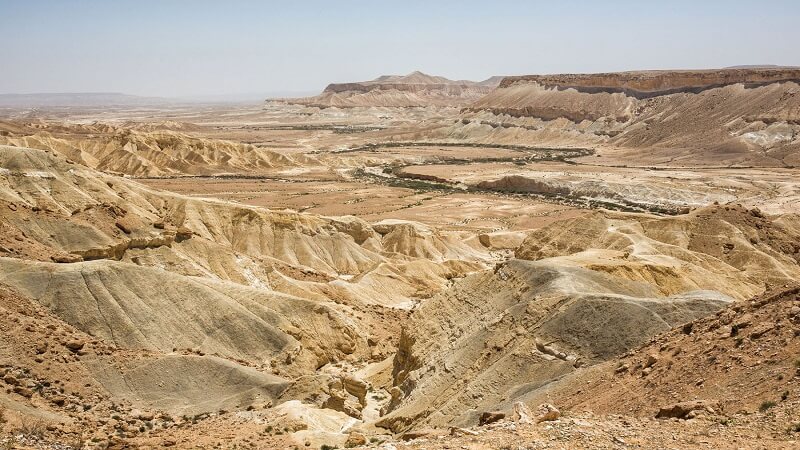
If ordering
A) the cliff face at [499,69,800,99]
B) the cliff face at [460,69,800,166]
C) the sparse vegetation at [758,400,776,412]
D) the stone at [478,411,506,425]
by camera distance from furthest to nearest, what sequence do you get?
the cliff face at [499,69,800,99] < the cliff face at [460,69,800,166] < the stone at [478,411,506,425] < the sparse vegetation at [758,400,776,412]

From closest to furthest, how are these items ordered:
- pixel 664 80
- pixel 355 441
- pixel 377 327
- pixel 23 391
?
1. pixel 355 441
2. pixel 23 391
3. pixel 377 327
4. pixel 664 80

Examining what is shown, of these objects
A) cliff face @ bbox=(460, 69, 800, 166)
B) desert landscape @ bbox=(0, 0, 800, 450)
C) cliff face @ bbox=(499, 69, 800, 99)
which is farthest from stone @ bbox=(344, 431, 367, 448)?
cliff face @ bbox=(499, 69, 800, 99)

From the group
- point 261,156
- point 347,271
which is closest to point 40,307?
point 347,271

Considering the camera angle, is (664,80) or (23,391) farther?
(664,80)

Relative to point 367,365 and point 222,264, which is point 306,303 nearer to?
point 367,365

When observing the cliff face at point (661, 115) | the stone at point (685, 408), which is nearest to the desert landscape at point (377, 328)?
the stone at point (685, 408)

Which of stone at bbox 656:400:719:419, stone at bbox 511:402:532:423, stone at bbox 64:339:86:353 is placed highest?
stone at bbox 656:400:719:419

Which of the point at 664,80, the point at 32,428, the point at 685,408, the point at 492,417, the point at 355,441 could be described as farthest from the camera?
the point at 664,80

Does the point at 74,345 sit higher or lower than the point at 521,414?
lower

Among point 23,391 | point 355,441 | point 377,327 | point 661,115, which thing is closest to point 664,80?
point 661,115

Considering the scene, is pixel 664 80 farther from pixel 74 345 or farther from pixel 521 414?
pixel 521 414

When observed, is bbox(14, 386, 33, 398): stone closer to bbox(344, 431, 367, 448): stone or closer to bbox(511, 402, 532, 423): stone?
bbox(344, 431, 367, 448): stone

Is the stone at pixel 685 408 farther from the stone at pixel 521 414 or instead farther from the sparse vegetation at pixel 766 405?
the stone at pixel 521 414
